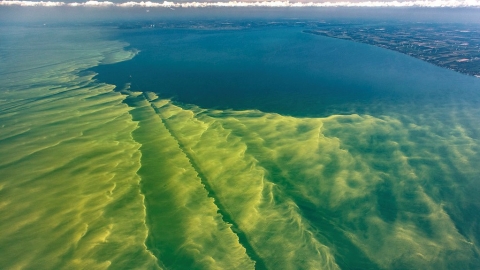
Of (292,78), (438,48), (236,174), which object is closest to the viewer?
(236,174)

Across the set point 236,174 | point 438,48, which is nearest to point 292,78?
point 236,174

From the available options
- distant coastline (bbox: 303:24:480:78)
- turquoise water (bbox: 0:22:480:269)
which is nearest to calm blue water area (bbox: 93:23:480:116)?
turquoise water (bbox: 0:22:480:269)

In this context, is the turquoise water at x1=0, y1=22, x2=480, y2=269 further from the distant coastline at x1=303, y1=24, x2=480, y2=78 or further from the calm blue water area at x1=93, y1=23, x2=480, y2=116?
the distant coastline at x1=303, y1=24, x2=480, y2=78

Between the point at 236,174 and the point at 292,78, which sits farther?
the point at 292,78

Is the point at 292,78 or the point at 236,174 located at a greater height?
the point at 292,78

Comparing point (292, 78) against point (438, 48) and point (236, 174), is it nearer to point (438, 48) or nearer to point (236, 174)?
point (236, 174)

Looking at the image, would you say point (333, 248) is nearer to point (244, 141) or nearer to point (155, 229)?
point (155, 229)
